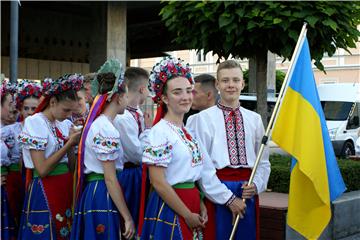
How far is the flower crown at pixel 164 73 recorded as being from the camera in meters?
3.84

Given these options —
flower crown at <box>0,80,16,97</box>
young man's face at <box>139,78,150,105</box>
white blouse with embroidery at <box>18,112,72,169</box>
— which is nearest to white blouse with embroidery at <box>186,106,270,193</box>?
young man's face at <box>139,78,150,105</box>

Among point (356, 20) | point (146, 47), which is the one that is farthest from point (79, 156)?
point (146, 47)

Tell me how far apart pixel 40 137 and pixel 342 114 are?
17.5m

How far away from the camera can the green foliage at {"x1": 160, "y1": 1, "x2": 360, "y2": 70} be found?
7.11 metres

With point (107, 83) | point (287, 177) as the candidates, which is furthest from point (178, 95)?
point (287, 177)

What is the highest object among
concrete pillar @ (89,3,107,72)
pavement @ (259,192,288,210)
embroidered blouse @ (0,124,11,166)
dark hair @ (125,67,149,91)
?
concrete pillar @ (89,3,107,72)

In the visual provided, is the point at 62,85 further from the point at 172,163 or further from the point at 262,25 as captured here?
the point at 262,25

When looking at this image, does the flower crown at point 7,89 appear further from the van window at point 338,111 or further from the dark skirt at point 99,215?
the van window at point 338,111

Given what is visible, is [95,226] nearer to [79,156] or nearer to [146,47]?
[79,156]

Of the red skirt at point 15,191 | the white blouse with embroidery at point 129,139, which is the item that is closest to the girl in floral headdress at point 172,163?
the white blouse with embroidery at point 129,139

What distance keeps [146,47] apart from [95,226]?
25.0 meters

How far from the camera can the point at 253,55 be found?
7.90 m

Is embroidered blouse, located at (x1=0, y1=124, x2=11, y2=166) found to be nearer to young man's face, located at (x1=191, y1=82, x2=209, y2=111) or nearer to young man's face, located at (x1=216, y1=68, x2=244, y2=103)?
young man's face, located at (x1=191, y1=82, x2=209, y2=111)

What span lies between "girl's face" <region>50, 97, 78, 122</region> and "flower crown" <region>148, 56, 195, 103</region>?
3.08 feet
